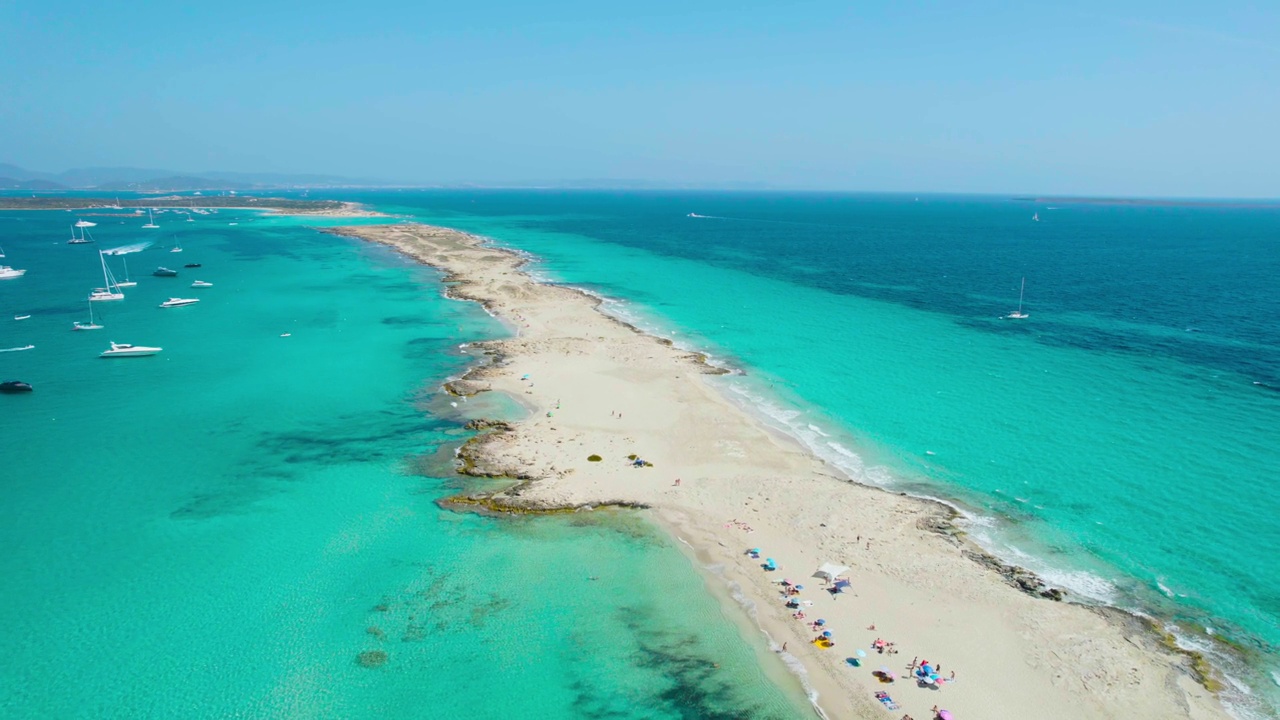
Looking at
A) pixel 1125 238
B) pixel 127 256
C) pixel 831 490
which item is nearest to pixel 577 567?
pixel 831 490

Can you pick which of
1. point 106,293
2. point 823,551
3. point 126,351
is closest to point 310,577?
point 823,551

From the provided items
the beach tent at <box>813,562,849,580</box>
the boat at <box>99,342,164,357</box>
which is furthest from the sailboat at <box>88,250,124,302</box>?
the beach tent at <box>813,562,849,580</box>

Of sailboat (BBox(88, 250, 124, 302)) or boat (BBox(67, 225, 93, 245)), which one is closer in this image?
sailboat (BBox(88, 250, 124, 302))

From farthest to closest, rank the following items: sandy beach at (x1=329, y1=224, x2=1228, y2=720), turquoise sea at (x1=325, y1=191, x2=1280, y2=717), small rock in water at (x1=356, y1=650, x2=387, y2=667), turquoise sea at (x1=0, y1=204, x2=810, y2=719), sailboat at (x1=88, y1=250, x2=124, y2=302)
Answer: sailboat at (x1=88, y1=250, x2=124, y2=302) < turquoise sea at (x1=325, y1=191, x2=1280, y2=717) < small rock in water at (x1=356, y1=650, x2=387, y2=667) < turquoise sea at (x1=0, y1=204, x2=810, y2=719) < sandy beach at (x1=329, y1=224, x2=1228, y2=720)

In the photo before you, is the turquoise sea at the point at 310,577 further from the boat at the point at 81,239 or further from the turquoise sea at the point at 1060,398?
the boat at the point at 81,239

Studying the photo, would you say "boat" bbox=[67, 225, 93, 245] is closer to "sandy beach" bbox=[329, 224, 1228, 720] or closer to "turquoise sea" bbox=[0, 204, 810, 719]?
"turquoise sea" bbox=[0, 204, 810, 719]

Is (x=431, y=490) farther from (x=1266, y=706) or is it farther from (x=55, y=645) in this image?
(x=1266, y=706)

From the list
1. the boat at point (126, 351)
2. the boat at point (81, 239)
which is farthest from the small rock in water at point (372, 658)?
the boat at point (81, 239)

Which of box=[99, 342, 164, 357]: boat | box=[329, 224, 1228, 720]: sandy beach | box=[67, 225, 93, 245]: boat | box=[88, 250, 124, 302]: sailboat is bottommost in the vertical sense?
box=[329, 224, 1228, 720]: sandy beach
